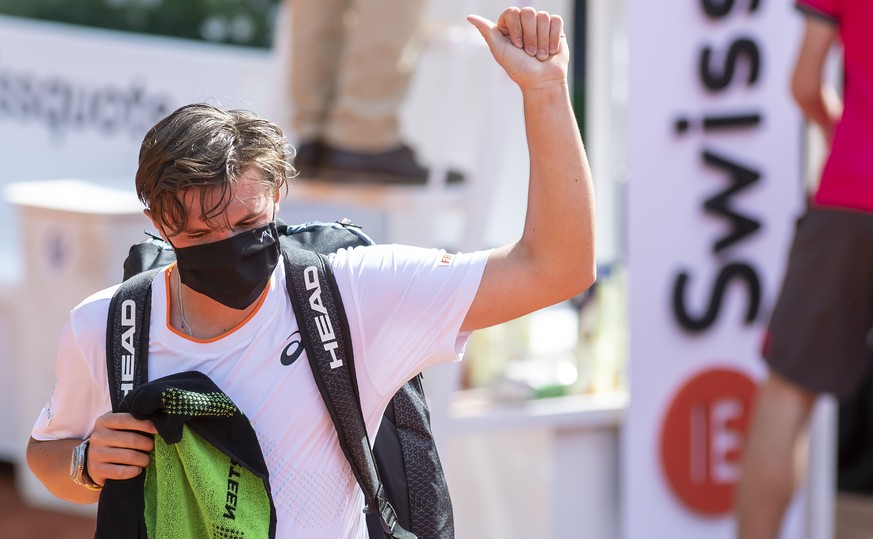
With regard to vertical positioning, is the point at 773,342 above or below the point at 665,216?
below

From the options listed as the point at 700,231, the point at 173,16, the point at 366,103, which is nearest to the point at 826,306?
the point at 700,231

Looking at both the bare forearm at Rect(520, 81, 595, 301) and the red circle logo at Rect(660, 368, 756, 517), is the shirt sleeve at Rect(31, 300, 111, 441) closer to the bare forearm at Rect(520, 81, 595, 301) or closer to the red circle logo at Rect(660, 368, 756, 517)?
the bare forearm at Rect(520, 81, 595, 301)

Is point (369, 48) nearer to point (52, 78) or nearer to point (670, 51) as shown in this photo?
point (670, 51)

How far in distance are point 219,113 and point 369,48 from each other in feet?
6.07

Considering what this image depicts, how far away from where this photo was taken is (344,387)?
1.58 m

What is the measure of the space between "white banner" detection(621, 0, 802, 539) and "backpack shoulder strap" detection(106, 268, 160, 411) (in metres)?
1.87

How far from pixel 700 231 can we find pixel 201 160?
2047 mm

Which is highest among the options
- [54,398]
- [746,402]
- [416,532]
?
[54,398]

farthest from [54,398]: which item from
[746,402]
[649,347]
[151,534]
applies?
[746,402]

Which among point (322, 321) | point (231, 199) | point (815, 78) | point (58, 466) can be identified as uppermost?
point (815, 78)

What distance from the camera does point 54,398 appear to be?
5.51 ft

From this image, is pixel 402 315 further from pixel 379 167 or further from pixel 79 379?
pixel 379 167

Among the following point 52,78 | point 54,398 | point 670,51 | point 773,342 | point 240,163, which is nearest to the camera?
point 240,163

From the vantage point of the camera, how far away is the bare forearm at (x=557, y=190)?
59.7 inches
